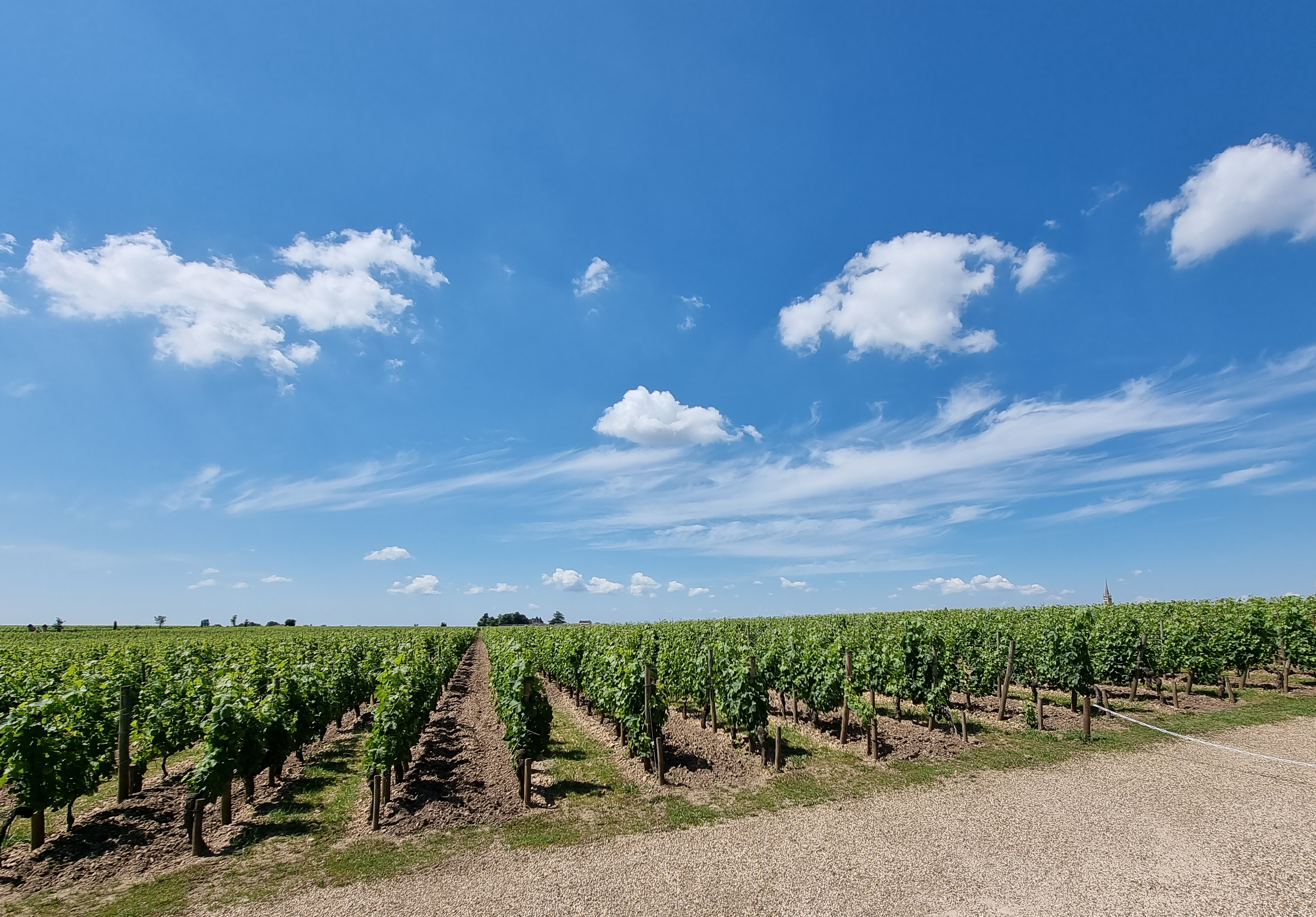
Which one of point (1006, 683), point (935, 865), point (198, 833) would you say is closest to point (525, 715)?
point (198, 833)

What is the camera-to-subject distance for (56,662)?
64.6 feet

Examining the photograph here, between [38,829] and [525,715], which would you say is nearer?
[38,829]

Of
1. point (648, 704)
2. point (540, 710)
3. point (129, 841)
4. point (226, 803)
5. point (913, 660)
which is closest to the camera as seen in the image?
point (129, 841)

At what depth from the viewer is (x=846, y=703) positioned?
16.2 m

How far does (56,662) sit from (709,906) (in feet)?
79.9

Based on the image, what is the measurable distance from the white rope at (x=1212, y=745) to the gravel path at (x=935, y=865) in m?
2.33

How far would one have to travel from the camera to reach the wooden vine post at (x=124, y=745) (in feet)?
39.6

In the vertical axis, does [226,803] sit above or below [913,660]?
below

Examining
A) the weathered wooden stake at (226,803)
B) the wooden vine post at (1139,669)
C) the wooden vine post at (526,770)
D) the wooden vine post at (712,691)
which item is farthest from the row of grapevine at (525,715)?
the wooden vine post at (1139,669)

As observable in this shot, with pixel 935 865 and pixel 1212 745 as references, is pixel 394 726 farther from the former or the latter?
pixel 1212 745

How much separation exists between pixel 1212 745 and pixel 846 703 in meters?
10.2

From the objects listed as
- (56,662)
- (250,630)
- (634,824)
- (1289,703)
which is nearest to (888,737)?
(634,824)

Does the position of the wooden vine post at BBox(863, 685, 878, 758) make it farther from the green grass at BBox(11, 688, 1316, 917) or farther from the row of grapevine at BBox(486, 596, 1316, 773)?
the green grass at BBox(11, 688, 1316, 917)

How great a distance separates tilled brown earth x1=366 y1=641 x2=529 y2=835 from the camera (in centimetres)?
1141
